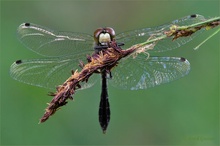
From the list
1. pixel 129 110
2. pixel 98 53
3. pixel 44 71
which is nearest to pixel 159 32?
pixel 98 53

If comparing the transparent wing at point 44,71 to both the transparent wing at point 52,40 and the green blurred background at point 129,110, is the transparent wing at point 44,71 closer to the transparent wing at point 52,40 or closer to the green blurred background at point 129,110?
the transparent wing at point 52,40

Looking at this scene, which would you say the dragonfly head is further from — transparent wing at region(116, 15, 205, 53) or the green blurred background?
the green blurred background

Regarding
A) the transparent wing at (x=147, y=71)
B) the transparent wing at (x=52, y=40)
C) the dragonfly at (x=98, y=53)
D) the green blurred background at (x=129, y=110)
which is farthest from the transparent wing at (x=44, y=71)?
the green blurred background at (x=129, y=110)

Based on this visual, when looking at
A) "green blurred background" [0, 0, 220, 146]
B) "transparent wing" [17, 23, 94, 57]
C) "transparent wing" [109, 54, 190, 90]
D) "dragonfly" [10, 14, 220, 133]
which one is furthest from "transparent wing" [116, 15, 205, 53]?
"green blurred background" [0, 0, 220, 146]

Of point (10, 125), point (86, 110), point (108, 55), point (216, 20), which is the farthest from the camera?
point (86, 110)

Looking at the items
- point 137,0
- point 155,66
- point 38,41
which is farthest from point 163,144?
point 137,0

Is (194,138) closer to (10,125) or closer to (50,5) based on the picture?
(10,125)
